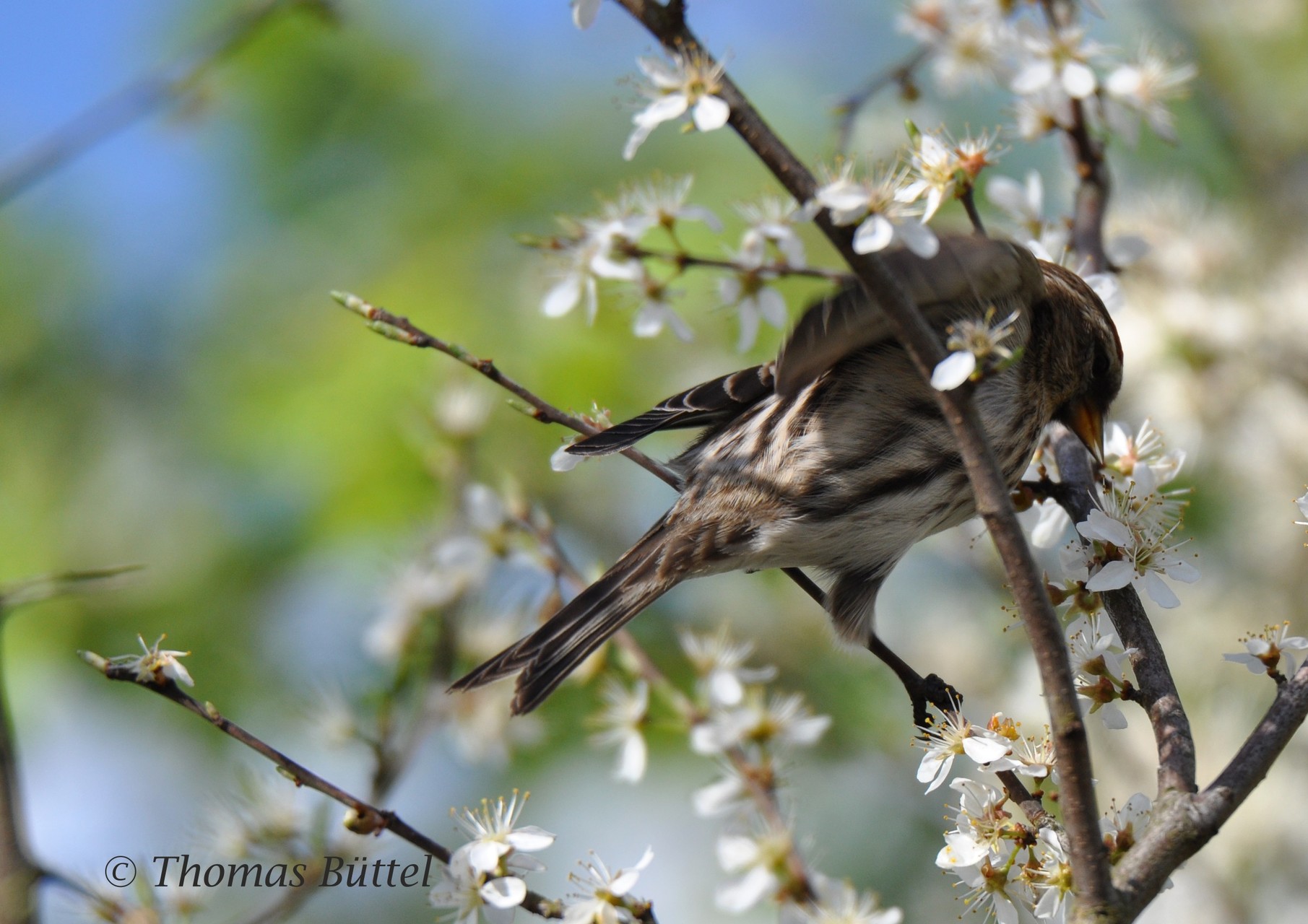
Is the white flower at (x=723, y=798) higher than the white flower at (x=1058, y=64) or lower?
lower

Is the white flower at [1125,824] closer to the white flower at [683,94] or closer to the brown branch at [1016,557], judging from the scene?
the brown branch at [1016,557]

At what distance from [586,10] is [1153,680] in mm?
1348

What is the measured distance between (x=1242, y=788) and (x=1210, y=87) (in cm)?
389

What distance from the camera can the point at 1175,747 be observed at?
1.72 metres

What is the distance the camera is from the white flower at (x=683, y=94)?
6.12ft

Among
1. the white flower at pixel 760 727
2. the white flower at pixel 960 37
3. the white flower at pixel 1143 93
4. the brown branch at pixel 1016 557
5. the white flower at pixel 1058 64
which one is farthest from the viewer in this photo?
the white flower at pixel 960 37

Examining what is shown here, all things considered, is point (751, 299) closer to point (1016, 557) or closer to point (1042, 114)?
point (1042, 114)

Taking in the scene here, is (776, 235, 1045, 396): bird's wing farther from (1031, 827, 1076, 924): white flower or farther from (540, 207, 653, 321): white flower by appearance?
(1031, 827, 1076, 924): white flower

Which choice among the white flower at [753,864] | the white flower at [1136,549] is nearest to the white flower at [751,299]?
the white flower at [1136,549]

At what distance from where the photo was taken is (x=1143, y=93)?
2777mm

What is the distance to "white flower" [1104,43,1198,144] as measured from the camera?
270cm

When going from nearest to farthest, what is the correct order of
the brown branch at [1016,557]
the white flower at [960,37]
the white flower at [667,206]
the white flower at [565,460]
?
the brown branch at [1016,557]
the white flower at [565,460]
the white flower at [667,206]
the white flower at [960,37]

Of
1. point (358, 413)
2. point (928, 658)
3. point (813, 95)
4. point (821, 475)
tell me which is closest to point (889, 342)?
point (821, 475)

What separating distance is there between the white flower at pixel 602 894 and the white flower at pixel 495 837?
75mm
